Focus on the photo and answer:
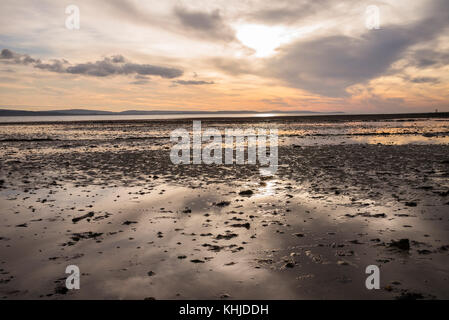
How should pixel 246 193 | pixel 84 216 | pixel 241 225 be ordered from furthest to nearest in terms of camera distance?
pixel 246 193 < pixel 84 216 < pixel 241 225

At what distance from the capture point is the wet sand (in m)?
5.68

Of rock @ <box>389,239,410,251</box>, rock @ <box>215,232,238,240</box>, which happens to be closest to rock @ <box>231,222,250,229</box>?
rock @ <box>215,232,238,240</box>

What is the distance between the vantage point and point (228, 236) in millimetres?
8141

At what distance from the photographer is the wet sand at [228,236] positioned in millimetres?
5676

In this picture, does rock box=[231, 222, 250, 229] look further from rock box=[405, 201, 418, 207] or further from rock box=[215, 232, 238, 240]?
rock box=[405, 201, 418, 207]

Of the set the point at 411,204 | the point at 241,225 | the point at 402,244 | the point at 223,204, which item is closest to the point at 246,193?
the point at 223,204

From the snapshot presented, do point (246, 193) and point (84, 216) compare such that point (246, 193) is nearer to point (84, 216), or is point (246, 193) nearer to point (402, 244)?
point (84, 216)

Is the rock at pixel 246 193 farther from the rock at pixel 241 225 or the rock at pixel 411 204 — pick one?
the rock at pixel 411 204

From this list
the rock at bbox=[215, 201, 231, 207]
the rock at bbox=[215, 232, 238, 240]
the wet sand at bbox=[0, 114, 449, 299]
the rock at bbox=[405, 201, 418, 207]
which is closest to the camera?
the wet sand at bbox=[0, 114, 449, 299]

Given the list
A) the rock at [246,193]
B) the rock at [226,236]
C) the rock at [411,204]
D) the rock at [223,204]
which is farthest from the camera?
the rock at [246,193]

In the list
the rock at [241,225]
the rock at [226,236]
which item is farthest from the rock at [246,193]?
the rock at [226,236]

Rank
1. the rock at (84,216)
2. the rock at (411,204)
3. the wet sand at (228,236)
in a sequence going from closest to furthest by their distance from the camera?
the wet sand at (228,236) < the rock at (84,216) < the rock at (411,204)

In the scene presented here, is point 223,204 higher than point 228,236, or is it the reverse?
point 223,204
